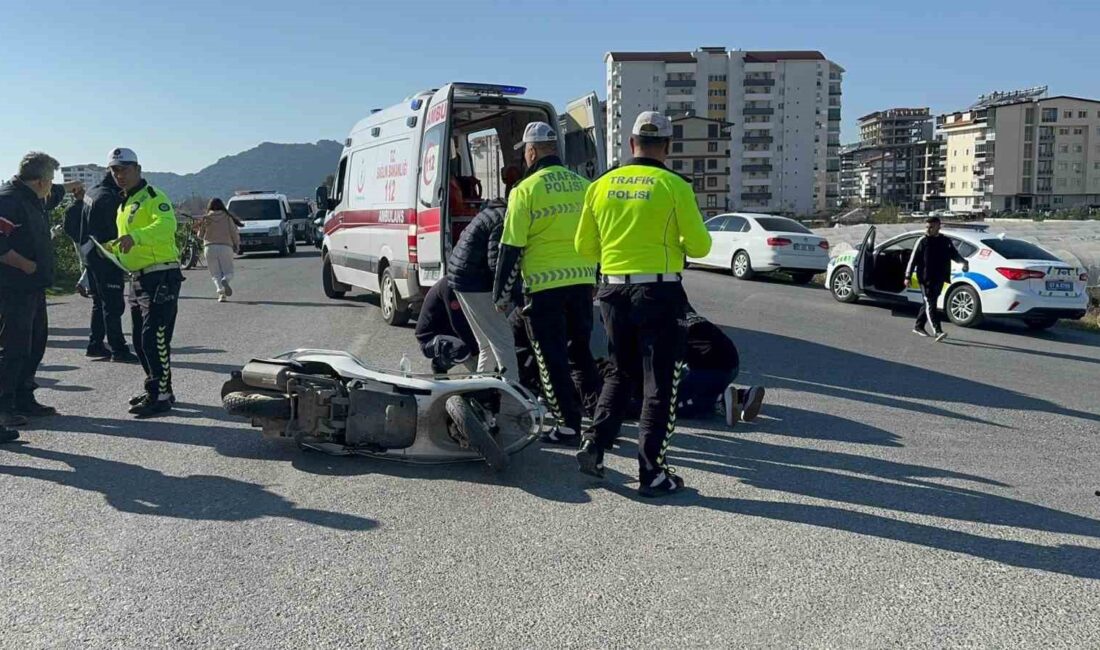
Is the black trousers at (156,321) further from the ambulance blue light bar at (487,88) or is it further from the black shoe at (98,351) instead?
the ambulance blue light bar at (487,88)

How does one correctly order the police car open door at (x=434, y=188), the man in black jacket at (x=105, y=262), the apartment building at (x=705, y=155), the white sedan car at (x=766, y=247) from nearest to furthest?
the man in black jacket at (x=105, y=262) < the police car open door at (x=434, y=188) < the white sedan car at (x=766, y=247) < the apartment building at (x=705, y=155)

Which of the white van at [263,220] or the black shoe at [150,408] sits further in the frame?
the white van at [263,220]

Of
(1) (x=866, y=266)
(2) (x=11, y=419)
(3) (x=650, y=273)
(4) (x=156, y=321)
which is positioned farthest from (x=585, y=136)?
(1) (x=866, y=266)

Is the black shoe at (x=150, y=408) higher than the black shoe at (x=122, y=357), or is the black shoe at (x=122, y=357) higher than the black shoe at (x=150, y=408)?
the black shoe at (x=122, y=357)

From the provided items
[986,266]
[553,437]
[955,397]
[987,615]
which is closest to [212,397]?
[553,437]

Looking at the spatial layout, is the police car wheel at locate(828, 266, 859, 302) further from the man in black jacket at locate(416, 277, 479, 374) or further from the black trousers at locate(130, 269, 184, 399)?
the black trousers at locate(130, 269, 184, 399)

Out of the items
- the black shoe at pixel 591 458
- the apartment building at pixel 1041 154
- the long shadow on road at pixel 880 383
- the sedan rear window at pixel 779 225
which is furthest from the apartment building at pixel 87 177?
the apartment building at pixel 1041 154

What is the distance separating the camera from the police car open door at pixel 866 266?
15.7 metres

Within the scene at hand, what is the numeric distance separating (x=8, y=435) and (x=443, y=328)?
9.84ft

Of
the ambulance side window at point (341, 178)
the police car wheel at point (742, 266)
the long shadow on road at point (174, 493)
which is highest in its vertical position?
the ambulance side window at point (341, 178)

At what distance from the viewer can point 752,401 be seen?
6676 millimetres

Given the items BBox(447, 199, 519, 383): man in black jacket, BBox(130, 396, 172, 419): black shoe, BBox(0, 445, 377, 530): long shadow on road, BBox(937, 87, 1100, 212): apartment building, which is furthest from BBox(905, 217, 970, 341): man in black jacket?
BBox(937, 87, 1100, 212): apartment building

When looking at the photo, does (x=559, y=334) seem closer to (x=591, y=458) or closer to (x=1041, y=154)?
(x=591, y=458)

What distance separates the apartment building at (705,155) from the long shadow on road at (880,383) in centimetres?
7854
